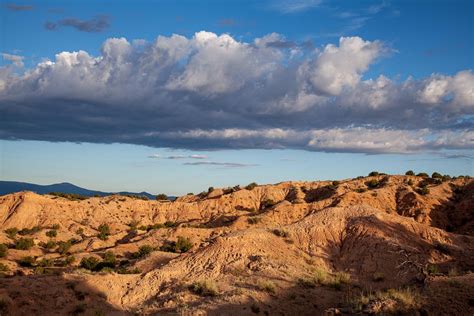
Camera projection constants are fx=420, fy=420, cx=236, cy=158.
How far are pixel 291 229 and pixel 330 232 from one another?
3090 millimetres

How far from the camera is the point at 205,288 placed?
2084cm

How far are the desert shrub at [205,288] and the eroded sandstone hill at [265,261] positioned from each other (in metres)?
0.08

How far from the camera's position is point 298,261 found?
26469 millimetres

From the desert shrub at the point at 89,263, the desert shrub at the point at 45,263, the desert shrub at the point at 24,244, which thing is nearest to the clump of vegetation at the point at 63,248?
the desert shrub at the point at 24,244

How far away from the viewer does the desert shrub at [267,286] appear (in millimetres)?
20567

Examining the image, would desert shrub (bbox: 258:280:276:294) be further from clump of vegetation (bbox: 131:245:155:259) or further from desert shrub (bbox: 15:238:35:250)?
desert shrub (bbox: 15:238:35:250)

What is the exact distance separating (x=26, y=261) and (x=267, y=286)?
2428 cm

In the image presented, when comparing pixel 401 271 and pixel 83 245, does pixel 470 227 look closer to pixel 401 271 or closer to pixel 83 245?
pixel 401 271

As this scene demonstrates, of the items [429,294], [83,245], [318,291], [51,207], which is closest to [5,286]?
[318,291]

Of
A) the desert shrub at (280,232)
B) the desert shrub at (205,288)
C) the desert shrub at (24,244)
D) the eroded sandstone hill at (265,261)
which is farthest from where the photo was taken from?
the desert shrub at (24,244)

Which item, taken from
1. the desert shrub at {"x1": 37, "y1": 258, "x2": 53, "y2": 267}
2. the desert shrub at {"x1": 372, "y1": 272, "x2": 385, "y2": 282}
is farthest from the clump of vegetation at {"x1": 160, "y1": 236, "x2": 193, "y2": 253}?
the desert shrub at {"x1": 372, "y1": 272, "x2": 385, "y2": 282}

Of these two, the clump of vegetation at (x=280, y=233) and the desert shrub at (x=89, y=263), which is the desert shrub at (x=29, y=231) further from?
the clump of vegetation at (x=280, y=233)

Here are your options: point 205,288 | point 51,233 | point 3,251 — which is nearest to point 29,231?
point 51,233

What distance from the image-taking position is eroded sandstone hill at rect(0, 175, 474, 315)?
60.6 ft
